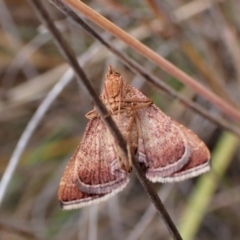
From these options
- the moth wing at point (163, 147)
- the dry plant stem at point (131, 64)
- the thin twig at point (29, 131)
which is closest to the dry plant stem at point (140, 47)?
the dry plant stem at point (131, 64)

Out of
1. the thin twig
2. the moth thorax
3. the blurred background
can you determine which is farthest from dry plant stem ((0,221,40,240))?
the moth thorax

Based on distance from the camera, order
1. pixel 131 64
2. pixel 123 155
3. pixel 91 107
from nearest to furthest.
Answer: pixel 123 155 < pixel 131 64 < pixel 91 107

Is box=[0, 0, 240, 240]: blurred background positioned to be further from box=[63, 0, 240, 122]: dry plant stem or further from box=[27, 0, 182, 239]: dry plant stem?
box=[27, 0, 182, 239]: dry plant stem

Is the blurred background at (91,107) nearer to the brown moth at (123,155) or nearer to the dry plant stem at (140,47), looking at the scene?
the dry plant stem at (140,47)

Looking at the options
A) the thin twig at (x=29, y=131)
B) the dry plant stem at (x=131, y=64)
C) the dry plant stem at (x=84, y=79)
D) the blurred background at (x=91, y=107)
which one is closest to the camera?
the dry plant stem at (x=84, y=79)

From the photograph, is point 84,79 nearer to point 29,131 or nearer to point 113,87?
point 113,87

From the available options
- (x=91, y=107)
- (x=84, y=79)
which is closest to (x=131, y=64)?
(x=84, y=79)
